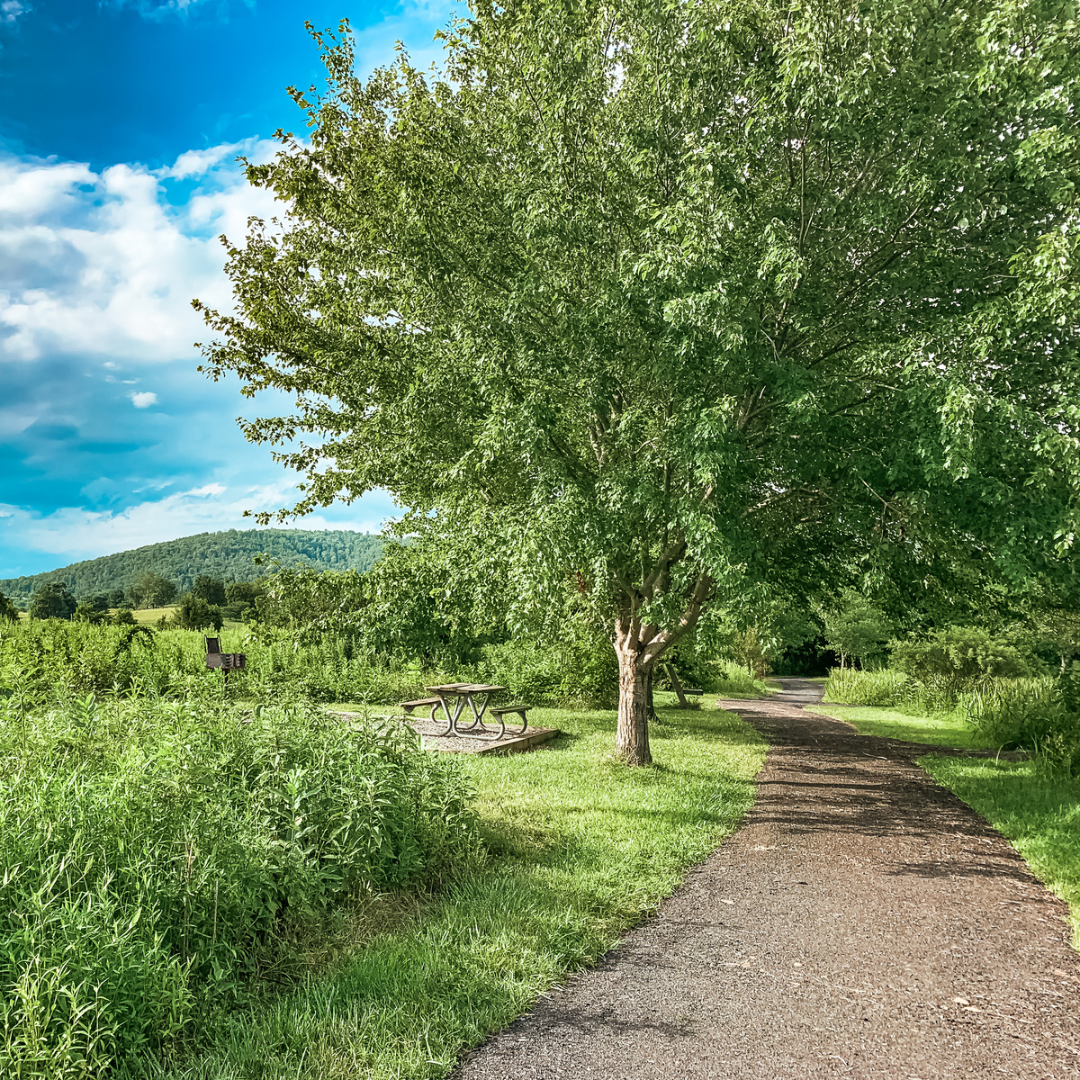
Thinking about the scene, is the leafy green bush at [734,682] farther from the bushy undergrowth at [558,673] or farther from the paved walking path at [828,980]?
the paved walking path at [828,980]

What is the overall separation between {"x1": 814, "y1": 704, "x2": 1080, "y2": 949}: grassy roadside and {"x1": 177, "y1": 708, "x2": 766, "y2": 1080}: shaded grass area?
2800 millimetres

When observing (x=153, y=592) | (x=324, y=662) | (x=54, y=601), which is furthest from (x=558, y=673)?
(x=153, y=592)

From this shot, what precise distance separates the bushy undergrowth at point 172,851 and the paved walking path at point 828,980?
1.40 m

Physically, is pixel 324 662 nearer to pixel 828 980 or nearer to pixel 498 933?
pixel 498 933

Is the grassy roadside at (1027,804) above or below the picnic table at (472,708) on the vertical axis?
below

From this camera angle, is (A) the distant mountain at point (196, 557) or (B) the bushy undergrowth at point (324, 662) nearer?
(B) the bushy undergrowth at point (324, 662)

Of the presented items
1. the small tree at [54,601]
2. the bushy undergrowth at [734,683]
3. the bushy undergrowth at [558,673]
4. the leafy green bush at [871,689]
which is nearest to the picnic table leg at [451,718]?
the bushy undergrowth at [558,673]

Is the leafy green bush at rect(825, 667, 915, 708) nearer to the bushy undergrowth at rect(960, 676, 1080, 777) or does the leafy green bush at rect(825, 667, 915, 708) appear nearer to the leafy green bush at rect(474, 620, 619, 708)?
the bushy undergrowth at rect(960, 676, 1080, 777)

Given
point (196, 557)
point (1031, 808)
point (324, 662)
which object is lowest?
point (1031, 808)

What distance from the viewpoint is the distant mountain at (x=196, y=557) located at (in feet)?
234

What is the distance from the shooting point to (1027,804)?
839 centimetres

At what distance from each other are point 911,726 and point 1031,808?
9580 millimetres

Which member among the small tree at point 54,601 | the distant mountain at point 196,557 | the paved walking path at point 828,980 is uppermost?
the distant mountain at point 196,557

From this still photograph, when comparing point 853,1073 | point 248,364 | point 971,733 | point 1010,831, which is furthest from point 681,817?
point 248,364
